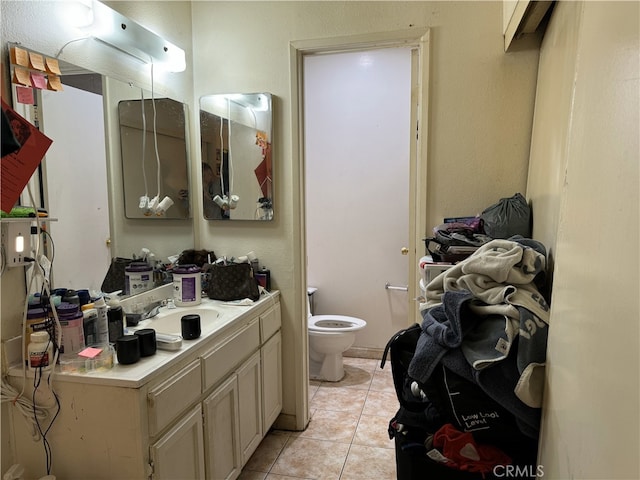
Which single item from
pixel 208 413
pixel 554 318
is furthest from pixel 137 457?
pixel 554 318

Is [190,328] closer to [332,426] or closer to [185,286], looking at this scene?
[185,286]

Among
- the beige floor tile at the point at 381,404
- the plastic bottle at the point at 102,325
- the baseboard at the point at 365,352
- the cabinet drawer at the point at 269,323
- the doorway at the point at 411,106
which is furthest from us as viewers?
the baseboard at the point at 365,352

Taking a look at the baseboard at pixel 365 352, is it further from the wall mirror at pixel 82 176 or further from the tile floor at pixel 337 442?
the wall mirror at pixel 82 176

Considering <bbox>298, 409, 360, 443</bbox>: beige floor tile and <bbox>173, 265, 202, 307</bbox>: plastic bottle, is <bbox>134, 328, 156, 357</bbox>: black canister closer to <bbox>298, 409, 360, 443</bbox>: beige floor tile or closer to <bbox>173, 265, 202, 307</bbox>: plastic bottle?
<bbox>173, 265, 202, 307</bbox>: plastic bottle

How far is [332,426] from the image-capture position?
2.62m

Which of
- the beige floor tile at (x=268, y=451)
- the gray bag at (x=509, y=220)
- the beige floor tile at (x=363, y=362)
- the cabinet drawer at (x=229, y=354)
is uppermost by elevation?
the gray bag at (x=509, y=220)

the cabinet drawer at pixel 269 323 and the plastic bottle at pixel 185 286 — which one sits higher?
the plastic bottle at pixel 185 286

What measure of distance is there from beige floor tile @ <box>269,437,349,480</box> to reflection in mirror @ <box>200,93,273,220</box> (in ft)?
4.23

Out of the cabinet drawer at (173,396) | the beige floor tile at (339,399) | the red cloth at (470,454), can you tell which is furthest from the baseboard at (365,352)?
the red cloth at (470,454)

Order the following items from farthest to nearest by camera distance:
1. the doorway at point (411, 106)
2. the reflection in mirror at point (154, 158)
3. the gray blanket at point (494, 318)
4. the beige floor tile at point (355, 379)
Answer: the beige floor tile at point (355, 379), the doorway at point (411, 106), the reflection in mirror at point (154, 158), the gray blanket at point (494, 318)

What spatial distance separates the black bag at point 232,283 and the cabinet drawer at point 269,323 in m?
0.12

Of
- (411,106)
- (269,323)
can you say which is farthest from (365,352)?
(411,106)

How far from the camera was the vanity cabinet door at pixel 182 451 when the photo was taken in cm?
141

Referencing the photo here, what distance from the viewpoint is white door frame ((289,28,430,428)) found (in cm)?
213
